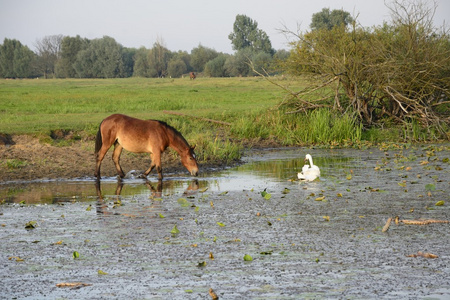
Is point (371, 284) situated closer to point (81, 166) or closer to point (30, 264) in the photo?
point (30, 264)

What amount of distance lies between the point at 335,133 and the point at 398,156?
3978 millimetres

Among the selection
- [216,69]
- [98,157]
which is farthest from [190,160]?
[216,69]

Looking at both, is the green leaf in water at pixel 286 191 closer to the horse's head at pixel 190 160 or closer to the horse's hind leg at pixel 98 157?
the horse's head at pixel 190 160

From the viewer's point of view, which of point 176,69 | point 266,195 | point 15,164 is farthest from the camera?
point 176,69

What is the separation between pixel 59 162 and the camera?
15789mm

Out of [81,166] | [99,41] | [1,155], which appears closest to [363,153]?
[81,166]

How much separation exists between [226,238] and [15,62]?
112m

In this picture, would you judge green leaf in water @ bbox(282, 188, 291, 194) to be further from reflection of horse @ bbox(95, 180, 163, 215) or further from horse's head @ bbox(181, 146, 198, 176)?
horse's head @ bbox(181, 146, 198, 176)

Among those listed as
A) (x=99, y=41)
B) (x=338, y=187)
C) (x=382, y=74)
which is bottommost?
(x=338, y=187)

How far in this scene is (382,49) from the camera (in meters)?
22.6

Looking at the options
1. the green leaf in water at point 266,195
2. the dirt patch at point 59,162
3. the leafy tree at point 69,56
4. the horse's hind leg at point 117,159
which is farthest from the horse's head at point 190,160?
the leafy tree at point 69,56

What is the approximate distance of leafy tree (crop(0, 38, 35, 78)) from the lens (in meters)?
113

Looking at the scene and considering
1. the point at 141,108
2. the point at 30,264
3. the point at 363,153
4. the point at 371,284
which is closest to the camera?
the point at 371,284

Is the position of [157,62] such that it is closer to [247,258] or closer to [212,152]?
[212,152]
